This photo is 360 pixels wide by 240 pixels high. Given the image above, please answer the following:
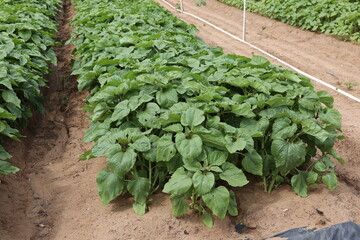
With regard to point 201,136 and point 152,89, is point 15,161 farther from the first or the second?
point 201,136

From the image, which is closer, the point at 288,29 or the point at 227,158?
the point at 227,158

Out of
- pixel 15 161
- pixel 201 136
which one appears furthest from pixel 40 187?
pixel 201 136

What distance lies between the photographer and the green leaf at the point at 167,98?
3.28 meters

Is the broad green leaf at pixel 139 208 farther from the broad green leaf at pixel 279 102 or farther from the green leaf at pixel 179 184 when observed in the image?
the broad green leaf at pixel 279 102

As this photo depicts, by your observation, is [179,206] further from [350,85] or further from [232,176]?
Answer: [350,85]

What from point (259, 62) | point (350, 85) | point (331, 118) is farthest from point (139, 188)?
point (350, 85)

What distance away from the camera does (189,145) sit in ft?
9.05

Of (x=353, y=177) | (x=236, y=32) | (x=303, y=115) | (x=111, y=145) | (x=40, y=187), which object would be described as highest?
(x=303, y=115)

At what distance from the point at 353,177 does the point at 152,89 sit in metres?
2.42

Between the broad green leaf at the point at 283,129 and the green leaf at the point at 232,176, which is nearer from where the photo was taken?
the green leaf at the point at 232,176

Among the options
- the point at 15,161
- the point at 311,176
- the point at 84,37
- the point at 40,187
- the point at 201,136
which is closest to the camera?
the point at 201,136

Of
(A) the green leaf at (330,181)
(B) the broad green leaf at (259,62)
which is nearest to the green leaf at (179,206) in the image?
(A) the green leaf at (330,181)

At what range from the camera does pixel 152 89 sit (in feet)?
11.2

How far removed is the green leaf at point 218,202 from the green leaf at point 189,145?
1.09 ft
